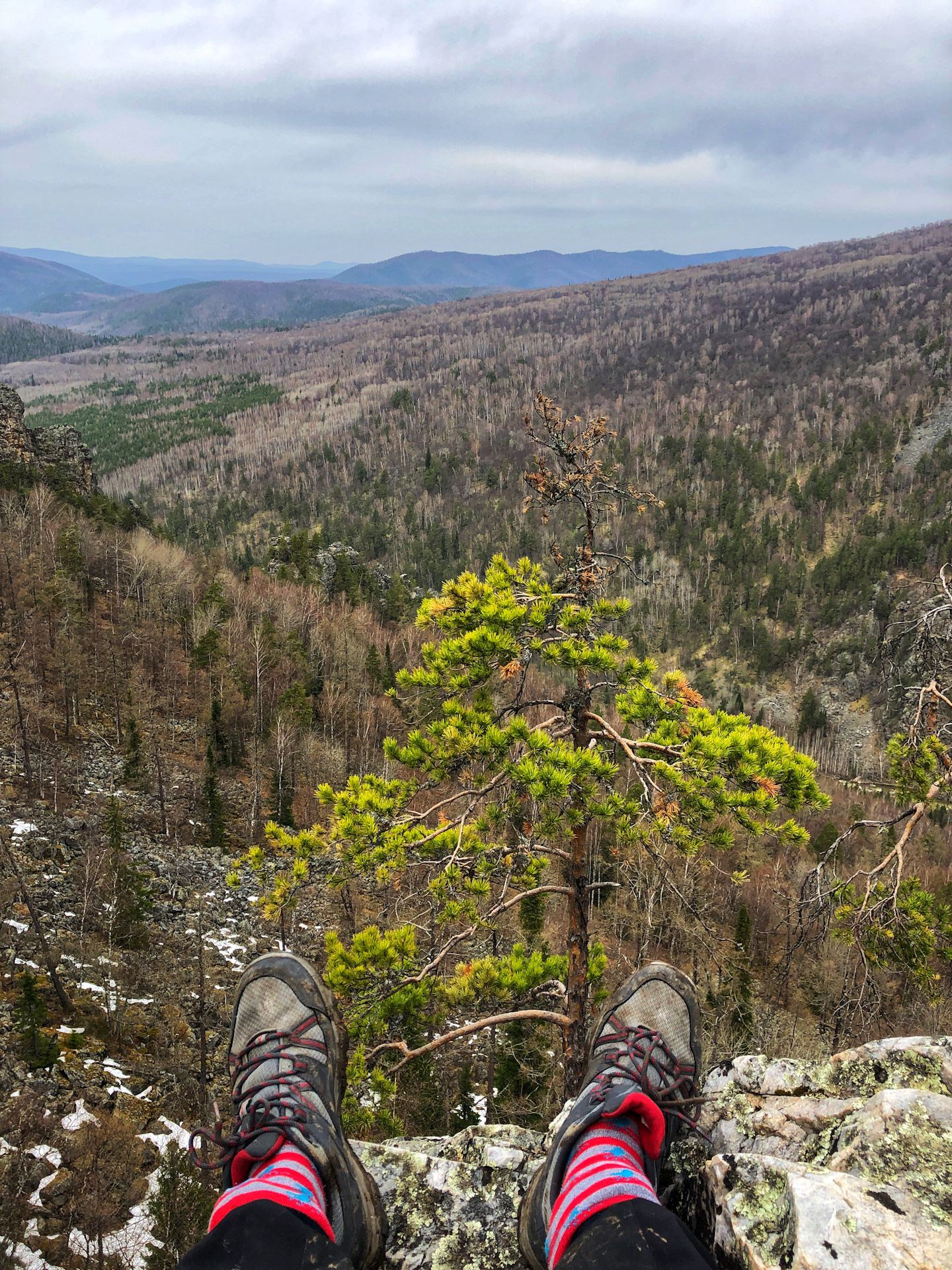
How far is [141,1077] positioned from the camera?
21094mm

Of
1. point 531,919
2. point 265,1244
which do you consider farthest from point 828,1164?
point 531,919

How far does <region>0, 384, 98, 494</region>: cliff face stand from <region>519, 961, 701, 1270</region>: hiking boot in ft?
251

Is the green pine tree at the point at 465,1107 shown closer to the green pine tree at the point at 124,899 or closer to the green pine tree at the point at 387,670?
the green pine tree at the point at 124,899

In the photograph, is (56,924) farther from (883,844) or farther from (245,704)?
(883,844)

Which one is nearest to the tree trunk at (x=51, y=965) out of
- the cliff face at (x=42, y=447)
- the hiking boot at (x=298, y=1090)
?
the hiking boot at (x=298, y=1090)

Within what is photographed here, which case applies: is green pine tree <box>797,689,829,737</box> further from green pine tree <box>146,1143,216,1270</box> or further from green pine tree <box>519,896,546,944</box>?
green pine tree <box>146,1143,216,1270</box>

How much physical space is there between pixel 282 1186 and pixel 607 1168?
1.43 m

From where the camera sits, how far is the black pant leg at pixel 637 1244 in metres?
2.42

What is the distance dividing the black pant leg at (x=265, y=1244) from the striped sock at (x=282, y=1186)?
2.1 inches

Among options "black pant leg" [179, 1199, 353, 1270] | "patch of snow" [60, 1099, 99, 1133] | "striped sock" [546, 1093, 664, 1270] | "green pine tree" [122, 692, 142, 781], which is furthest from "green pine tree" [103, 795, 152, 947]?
"striped sock" [546, 1093, 664, 1270]

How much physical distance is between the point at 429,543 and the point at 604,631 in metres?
146

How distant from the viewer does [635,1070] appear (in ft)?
11.9

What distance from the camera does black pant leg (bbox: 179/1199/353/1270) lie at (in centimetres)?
247

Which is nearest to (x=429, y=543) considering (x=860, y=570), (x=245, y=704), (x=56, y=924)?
(x=860, y=570)
